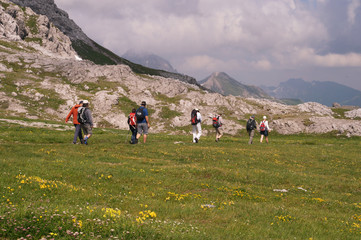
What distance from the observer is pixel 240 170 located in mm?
20750

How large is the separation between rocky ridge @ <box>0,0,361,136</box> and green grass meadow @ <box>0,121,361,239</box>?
50910mm

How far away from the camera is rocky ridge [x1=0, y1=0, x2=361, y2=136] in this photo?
7469 centimetres

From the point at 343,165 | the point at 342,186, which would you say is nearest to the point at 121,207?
the point at 342,186

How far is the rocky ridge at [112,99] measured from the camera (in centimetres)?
7469

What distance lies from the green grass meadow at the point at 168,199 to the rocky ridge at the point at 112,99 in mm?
50910

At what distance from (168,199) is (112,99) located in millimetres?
80280

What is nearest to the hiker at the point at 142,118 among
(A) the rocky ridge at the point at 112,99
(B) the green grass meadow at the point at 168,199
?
(B) the green grass meadow at the point at 168,199

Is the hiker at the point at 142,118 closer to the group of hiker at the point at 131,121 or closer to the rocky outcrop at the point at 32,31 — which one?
the group of hiker at the point at 131,121

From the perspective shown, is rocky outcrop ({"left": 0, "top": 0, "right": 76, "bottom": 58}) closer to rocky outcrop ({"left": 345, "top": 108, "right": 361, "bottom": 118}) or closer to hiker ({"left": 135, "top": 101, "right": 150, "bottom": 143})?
hiker ({"left": 135, "top": 101, "right": 150, "bottom": 143})

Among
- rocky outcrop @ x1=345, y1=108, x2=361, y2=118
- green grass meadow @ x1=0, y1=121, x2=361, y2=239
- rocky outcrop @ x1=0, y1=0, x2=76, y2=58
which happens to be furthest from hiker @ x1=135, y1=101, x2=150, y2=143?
→ rocky outcrop @ x1=0, y1=0, x2=76, y2=58

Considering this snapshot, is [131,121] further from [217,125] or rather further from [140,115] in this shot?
[217,125]

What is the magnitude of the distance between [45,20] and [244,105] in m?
144

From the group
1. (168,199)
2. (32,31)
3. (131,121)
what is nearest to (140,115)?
(131,121)

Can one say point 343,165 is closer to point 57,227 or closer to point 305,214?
point 305,214
